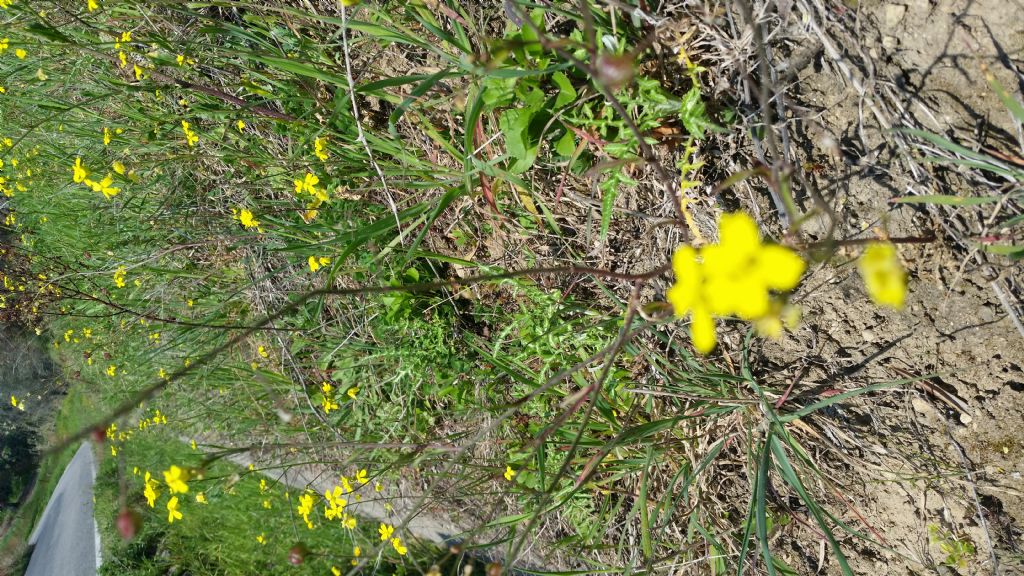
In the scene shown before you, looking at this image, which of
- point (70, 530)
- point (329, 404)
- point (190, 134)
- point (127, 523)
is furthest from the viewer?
point (70, 530)

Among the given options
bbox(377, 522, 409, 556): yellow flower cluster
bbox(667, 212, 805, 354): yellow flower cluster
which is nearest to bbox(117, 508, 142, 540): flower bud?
bbox(377, 522, 409, 556): yellow flower cluster

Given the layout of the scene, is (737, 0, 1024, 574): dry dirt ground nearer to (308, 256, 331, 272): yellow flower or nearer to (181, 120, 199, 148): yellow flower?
(308, 256, 331, 272): yellow flower

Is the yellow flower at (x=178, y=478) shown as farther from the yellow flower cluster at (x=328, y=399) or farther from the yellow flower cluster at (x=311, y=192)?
the yellow flower cluster at (x=328, y=399)

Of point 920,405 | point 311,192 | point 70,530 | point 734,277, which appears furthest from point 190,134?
point 70,530

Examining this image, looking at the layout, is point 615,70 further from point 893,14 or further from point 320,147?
point 320,147

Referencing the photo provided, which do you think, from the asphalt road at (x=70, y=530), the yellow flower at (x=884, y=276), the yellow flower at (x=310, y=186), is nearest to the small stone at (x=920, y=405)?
the yellow flower at (x=884, y=276)

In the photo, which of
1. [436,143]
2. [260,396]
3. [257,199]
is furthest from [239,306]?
[436,143]
